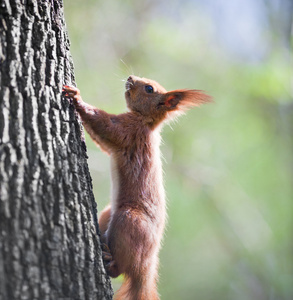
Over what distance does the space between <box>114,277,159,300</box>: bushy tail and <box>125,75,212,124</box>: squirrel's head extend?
1435 millimetres

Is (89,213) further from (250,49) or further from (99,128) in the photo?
(250,49)

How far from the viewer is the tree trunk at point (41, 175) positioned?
2.09 m

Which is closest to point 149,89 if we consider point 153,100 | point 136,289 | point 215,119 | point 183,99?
point 153,100

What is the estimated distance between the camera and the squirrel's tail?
320cm

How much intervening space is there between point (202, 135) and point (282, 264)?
16.0 feet

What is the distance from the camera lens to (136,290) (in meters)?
3.22

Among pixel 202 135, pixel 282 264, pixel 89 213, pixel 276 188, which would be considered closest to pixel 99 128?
pixel 89 213

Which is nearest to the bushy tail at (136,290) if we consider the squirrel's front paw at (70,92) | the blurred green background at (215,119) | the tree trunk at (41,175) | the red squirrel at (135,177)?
the red squirrel at (135,177)

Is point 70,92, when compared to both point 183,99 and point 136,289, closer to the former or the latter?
point 183,99

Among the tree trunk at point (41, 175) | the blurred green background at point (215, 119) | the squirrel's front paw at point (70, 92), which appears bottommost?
the tree trunk at point (41, 175)

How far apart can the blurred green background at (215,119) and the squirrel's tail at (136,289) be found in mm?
5077

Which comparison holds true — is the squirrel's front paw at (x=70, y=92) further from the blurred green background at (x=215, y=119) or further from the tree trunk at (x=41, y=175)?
the blurred green background at (x=215, y=119)

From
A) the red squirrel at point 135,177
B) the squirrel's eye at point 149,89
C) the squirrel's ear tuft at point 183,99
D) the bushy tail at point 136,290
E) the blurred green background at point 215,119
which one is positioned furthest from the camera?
the blurred green background at point 215,119

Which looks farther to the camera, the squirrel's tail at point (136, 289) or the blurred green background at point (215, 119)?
the blurred green background at point (215, 119)
